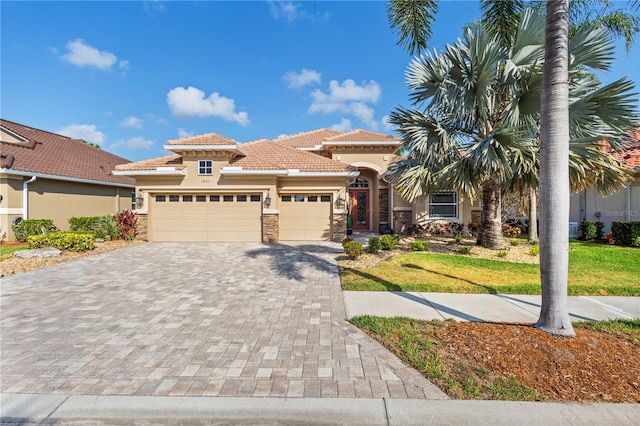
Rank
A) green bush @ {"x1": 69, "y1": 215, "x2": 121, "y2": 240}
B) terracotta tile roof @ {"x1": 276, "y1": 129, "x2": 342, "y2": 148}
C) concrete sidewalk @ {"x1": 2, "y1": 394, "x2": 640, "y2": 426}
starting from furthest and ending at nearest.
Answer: terracotta tile roof @ {"x1": 276, "y1": 129, "x2": 342, "y2": 148} → green bush @ {"x1": 69, "y1": 215, "x2": 121, "y2": 240} → concrete sidewalk @ {"x1": 2, "y1": 394, "x2": 640, "y2": 426}

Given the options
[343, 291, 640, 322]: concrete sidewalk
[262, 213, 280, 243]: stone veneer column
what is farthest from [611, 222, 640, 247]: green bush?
[262, 213, 280, 243]: stone veneer column

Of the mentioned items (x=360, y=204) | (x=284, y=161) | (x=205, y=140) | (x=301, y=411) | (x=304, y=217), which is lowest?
(x=301, y=411)

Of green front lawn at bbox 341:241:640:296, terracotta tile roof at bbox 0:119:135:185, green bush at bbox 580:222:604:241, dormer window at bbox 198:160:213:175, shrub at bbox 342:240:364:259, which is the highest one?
terracotta tile roof at bbox 0:119:135:185

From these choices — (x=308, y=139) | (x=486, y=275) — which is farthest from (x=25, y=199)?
(x=486, y=275)

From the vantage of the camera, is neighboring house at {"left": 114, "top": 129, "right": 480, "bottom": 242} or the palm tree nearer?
the palm tree

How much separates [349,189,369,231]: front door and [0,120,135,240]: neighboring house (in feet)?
46.5

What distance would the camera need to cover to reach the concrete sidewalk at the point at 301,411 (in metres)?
2.59

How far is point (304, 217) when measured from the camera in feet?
44.3

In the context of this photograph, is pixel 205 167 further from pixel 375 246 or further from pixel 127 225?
pixel 375 246

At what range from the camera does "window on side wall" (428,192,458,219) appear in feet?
49.2

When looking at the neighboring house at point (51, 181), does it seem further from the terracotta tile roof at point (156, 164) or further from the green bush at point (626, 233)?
the green bush at point (626, 233)

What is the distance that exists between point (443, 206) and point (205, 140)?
12.0 m

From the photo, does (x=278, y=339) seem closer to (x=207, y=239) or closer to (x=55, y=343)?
(x=55, y=343)

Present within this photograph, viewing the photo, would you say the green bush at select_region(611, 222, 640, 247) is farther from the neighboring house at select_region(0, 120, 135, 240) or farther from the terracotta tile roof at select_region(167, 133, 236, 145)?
the neighboring house at select_region(0, 120, 135, 240)
